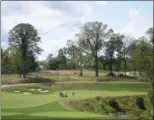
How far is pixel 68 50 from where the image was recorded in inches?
4222

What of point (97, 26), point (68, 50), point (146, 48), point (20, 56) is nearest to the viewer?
point (146, 48)

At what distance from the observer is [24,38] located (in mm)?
88562

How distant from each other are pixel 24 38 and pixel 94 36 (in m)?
20.0

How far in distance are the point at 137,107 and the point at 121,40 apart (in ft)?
190

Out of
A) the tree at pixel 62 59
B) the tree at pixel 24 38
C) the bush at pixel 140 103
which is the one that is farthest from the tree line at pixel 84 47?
the bush at pixel 140 103

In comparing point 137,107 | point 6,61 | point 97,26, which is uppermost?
point 97,26

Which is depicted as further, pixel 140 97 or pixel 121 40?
pixel 121 40

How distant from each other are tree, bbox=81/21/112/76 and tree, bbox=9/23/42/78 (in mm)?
14297

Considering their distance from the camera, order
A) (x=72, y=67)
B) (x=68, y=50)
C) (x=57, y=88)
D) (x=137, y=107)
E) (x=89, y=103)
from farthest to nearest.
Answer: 1. (x=72, y=67)
2. (x=68, y=50)
3. (x=57, y=88)
4. (x=137, y=107)
5. (x=89, y=103)

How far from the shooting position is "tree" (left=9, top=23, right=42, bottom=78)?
87.9 metres

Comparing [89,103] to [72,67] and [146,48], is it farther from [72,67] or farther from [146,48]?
[72,67]

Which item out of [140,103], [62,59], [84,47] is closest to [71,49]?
[84,47]

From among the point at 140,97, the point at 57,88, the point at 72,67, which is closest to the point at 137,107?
the point at 140,97

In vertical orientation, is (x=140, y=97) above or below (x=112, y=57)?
below
